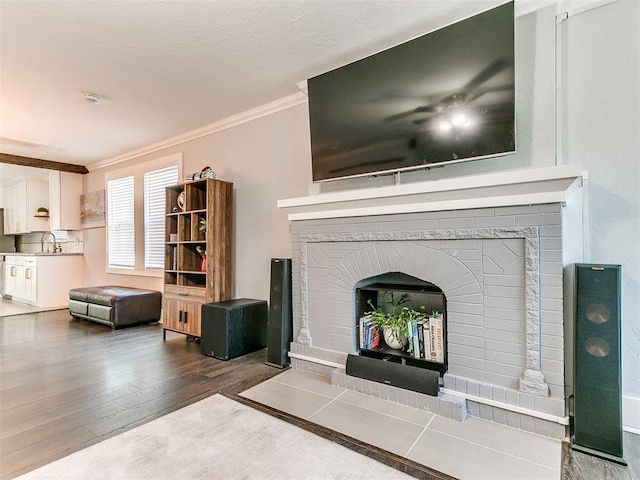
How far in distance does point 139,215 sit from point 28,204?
3381mm

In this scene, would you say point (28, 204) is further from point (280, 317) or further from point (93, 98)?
point (280, 317)

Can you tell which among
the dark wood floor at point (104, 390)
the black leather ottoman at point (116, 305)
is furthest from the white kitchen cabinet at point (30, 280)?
the dark wood floor at point (104, 390)

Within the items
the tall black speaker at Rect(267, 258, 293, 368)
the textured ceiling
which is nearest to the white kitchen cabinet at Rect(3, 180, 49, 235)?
the textured ceiling

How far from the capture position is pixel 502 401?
195cm

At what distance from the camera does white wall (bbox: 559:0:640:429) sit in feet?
6.23

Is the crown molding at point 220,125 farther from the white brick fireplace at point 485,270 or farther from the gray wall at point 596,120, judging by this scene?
the gray wall at point 596,120

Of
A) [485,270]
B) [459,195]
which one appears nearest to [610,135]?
[459,195]

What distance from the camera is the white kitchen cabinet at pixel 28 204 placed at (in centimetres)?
668

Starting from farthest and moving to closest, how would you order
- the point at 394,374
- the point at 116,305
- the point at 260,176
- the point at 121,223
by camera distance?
the point at 121,223 → the point at 116,305 → the point at 260,176 → the point at 394,374

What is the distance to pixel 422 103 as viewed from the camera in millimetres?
2299

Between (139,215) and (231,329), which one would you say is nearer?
(231,329)

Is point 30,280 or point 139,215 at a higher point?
point 139,215

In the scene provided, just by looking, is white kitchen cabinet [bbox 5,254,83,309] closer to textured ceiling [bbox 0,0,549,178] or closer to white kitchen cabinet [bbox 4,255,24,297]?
white kitchen cabinet [bbox 4,255,24,297]

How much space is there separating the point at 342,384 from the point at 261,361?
928 mm
